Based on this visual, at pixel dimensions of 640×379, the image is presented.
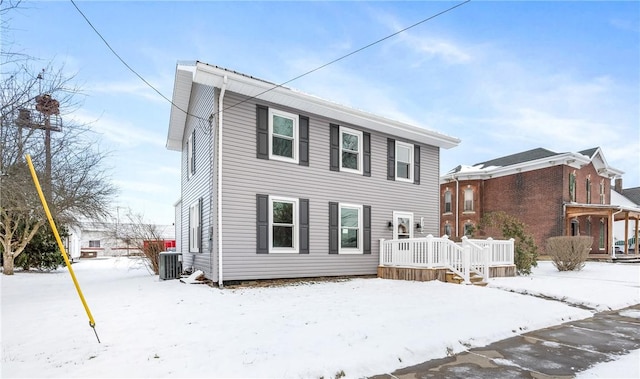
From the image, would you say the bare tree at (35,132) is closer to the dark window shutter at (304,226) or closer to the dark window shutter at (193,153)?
the dark window shutter at (193,153)

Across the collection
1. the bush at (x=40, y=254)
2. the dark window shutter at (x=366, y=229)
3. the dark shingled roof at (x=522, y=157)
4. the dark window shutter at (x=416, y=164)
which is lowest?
the bush at (x=40, y=254)

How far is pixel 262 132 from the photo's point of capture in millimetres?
10164

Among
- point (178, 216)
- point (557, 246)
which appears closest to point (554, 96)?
point (557, 246)

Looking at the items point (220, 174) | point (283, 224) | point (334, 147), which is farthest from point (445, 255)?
point (220, 174)

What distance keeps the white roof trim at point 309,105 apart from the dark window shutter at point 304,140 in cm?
34

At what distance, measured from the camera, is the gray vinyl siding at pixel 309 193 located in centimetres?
956

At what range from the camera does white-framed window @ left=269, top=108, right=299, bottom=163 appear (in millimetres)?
10391

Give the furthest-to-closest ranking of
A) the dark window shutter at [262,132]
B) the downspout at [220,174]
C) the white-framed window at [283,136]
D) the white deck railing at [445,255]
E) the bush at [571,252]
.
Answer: the bush at [571,252], the white deck railing at [445,255], the white-framed window at [283,136], the dark window shutter at [262,132], the downspout at [220,174]

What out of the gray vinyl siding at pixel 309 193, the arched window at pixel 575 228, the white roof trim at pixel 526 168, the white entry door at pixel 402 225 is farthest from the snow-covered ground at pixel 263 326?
the arched window at pixel 575 228

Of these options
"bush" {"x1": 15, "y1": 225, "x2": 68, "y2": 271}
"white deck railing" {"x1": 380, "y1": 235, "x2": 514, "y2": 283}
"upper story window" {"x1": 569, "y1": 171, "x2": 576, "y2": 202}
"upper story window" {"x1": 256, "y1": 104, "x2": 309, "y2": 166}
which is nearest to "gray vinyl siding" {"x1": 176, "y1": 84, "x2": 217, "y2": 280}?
"upper story window" {"x1": 256, "y1": 104, "x2": 309, "y2": 166}

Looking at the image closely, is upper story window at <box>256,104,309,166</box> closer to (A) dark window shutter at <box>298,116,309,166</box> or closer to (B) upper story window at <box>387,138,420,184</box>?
(A) dark window shutter at <box>298,116,309,166</box>

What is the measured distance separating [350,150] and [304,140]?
190 centimetres

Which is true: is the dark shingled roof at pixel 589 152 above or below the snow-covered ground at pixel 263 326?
above

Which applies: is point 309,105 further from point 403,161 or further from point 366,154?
point 403,161
